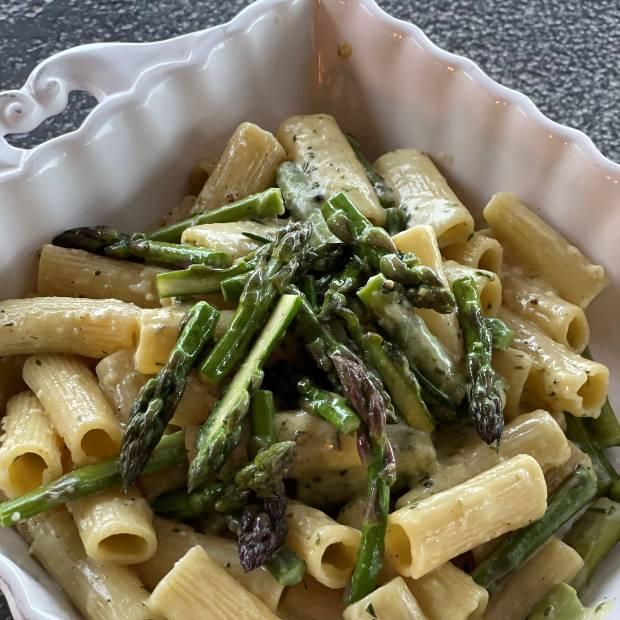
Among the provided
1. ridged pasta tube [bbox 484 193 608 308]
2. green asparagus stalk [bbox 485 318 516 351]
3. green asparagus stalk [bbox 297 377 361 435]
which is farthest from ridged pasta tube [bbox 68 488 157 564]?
ridged pasta tube [bbox 484 193 608 308]

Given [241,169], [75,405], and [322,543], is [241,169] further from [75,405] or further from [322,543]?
[322,543]

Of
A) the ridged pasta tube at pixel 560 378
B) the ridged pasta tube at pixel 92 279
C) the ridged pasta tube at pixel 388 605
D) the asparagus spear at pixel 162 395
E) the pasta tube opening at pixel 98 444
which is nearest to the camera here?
the ridged pasta tube at pixel 388 605

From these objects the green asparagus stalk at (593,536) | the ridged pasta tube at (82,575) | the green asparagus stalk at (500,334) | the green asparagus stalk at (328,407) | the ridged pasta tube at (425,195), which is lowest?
the green asparagus stalk at (593,536)

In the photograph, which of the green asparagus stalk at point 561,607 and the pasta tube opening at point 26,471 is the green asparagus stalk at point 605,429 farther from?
the pasta tube opening at point 26,471

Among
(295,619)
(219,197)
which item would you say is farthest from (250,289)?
(295,619)

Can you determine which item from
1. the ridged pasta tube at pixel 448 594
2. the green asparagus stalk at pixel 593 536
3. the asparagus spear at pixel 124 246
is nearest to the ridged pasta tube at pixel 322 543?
the ridged pasta tube at pixel 448 594

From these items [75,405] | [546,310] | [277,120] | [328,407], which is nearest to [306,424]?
[328,407]

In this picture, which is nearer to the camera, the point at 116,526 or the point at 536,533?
the point at 116,526
